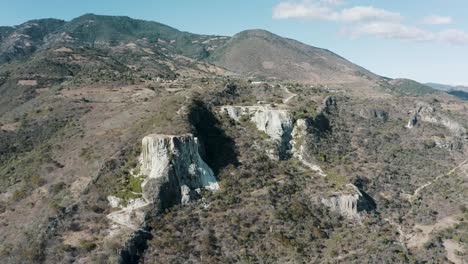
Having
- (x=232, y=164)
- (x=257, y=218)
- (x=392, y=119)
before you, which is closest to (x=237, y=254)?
(x=257, y=218)

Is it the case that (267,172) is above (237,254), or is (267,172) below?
above

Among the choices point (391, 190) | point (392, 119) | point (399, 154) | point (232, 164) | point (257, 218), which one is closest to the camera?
point (257, 218)

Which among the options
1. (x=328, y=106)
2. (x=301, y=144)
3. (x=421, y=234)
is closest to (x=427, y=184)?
(x=421, y=234)

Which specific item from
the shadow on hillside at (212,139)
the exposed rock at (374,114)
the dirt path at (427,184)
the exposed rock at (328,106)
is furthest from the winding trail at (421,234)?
the exposed rock at (374,114)

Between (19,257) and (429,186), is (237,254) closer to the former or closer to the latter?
(19,257)

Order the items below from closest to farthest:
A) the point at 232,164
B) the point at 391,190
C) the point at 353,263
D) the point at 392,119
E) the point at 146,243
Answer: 1. the point at 146,243
2. the point at 353,263
3. the point at 232,164
4. the point at 391,190
5. the point at 392,119

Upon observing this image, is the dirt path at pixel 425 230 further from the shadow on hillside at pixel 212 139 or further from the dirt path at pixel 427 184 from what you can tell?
the shadow on hillside at pixel 212 139

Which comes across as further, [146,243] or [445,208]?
[445,208]
